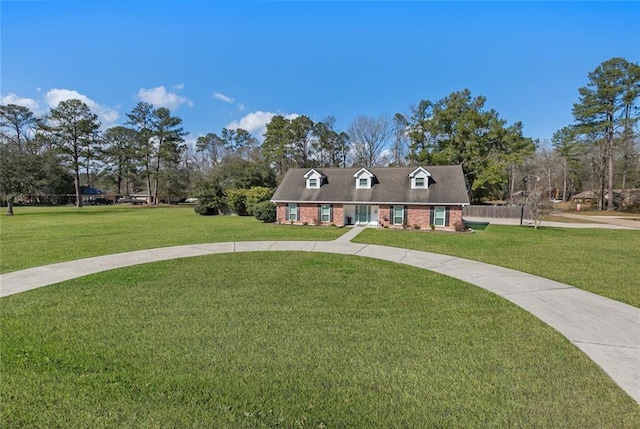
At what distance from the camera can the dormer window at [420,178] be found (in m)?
19.7

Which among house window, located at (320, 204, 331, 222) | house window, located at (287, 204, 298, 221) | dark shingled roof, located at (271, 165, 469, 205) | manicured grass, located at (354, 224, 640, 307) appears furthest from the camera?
house window, located at (287, 204, 298, 221)

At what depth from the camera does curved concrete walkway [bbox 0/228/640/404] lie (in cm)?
386

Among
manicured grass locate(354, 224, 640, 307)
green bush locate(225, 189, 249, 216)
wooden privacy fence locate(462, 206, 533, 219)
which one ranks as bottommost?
manicured grass locate(354, 224, 640, 307)

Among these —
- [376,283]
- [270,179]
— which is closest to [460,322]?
[376,283]

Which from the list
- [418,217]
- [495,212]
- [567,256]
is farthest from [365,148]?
[567,256]

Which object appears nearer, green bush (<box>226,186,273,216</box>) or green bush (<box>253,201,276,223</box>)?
green bush (<box>253,201,276,223</box>)

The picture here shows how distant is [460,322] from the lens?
4746mm

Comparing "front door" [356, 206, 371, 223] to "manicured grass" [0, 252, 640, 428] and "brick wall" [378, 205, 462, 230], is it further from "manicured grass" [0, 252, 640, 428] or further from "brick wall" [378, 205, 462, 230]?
"manicured grass" [0, 252, 640, 428]

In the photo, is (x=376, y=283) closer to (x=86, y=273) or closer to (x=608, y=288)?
(x=608, y=288)

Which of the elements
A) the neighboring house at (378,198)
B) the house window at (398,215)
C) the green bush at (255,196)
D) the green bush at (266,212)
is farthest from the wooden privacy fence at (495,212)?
the green bush at (255,196)

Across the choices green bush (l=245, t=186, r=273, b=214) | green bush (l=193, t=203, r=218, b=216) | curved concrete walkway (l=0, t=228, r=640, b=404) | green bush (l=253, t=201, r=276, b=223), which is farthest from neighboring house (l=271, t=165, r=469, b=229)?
green bush (l=193, t=203, r=218, b=216)

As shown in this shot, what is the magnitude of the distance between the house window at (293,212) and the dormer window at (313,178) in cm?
198

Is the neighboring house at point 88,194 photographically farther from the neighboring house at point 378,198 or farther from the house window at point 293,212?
the house window at point 293,212

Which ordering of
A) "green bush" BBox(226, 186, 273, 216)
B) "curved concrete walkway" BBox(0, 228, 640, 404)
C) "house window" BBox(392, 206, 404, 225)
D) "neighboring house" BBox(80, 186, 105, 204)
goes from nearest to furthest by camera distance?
"curved concrete walkway" BBox(0, 228, 640, 404), "house window" BBox(392, 206, 404, 225), "green bush" BBox(226, 186, 273, 216), "neighboring house" BBox(80, 186, 105, 204)
